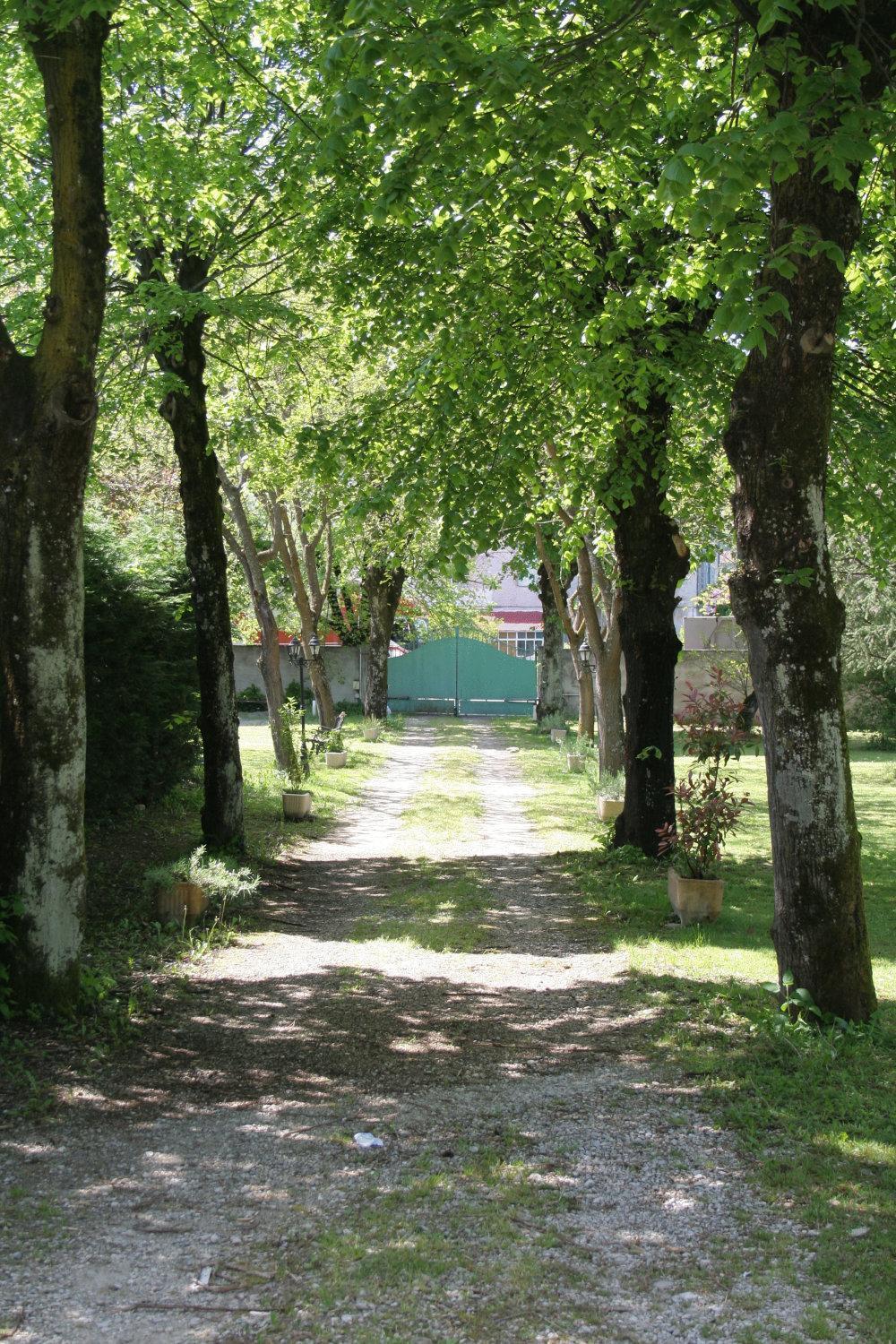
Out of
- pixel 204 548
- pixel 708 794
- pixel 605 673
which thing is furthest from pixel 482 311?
pixel 605 673

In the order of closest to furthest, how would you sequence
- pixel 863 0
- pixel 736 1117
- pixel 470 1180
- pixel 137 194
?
pixel 470 1180 → pixel 736 1117 → pixel 863 0 → pixel 137 194

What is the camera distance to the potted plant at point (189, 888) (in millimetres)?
9445

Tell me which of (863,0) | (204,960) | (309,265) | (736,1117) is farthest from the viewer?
(309,265)

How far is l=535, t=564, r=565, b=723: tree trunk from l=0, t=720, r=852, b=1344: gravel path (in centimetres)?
2508

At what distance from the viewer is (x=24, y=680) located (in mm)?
6512

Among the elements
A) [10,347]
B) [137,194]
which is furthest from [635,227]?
[10,347]

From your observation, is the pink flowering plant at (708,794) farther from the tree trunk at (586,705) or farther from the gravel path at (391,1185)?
the tree trunk at (586,705)

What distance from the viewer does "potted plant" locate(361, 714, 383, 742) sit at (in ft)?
100

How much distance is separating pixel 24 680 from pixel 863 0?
18.2 feet

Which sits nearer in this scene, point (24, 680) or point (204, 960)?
point (24, 680)

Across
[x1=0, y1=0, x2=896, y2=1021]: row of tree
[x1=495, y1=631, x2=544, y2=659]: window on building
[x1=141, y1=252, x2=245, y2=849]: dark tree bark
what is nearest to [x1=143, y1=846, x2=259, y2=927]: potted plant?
[x1=141, y1=252, x2=245, y2=849]: dark tree bark

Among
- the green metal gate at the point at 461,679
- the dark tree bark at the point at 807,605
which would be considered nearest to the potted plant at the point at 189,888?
the dark tree bark at the point at 807,605

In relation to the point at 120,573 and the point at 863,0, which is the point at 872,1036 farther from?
the point at 120,573

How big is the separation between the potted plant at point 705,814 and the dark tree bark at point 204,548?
4.57 metres
